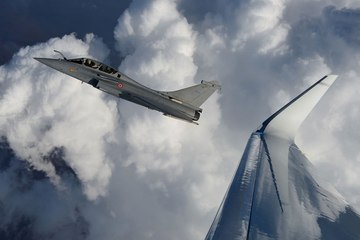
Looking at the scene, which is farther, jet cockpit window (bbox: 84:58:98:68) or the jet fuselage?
jet cockpit window (bbox: 84:58:98:68)

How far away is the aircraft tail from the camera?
2047 inches

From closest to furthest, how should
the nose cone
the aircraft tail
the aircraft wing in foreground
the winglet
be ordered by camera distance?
the aircraft wing in foreground → the winglet → the nose cone → the aircraft tail

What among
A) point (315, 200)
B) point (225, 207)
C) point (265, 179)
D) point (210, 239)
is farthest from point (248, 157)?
point (210, 239)

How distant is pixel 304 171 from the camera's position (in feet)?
43.4

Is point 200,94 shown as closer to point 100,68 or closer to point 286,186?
point 100,68

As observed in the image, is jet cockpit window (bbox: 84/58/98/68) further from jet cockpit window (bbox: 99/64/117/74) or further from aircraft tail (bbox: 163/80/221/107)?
aircraft tail (bbox: 163/80/221/107)

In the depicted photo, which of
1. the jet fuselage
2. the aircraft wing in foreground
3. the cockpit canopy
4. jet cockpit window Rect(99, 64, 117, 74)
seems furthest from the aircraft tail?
the aircraft wing in foreground

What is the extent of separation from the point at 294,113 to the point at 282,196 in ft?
18.3

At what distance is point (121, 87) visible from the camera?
49.1 metres

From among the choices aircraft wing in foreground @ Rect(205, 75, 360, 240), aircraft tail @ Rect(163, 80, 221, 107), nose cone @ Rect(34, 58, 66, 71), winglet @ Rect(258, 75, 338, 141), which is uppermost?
aircraft tail @ Rect(163, 80, 221, 107)

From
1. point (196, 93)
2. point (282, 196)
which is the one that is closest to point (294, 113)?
point (282, 196)

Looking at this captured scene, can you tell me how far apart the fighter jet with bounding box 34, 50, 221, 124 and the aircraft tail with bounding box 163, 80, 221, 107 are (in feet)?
1.68

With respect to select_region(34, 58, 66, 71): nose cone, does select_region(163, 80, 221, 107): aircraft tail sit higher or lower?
higher

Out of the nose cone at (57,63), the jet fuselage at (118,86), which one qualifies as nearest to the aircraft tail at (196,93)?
the jet fuselage at (118,86)
